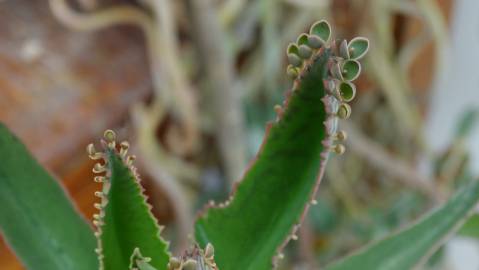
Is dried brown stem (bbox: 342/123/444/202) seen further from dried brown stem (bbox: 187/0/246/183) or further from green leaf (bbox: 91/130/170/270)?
green leaf (bbox: 91/130/170/270)

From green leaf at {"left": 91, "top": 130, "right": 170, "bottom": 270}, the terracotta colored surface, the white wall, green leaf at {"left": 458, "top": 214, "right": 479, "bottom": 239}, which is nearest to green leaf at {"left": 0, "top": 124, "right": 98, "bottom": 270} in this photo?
green leaf at {"left": 91, "top": 130, "right": 170, "bottom": 270}

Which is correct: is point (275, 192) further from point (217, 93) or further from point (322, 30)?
point (217, 93)

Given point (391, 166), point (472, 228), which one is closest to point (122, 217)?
point (472, 228)

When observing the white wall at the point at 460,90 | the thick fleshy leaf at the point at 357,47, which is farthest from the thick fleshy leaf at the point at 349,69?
the white wall at the point at 460,90

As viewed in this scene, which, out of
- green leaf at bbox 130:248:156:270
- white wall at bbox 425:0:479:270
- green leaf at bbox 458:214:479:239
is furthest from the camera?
white wall at bbox 425:0:479:270

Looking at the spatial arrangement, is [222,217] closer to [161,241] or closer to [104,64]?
[161,241]

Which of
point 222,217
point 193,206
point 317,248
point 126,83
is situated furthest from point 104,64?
point 222,217

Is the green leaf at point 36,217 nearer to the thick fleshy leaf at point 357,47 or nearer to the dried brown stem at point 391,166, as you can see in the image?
the thick fleshy leaf at point 357,47
